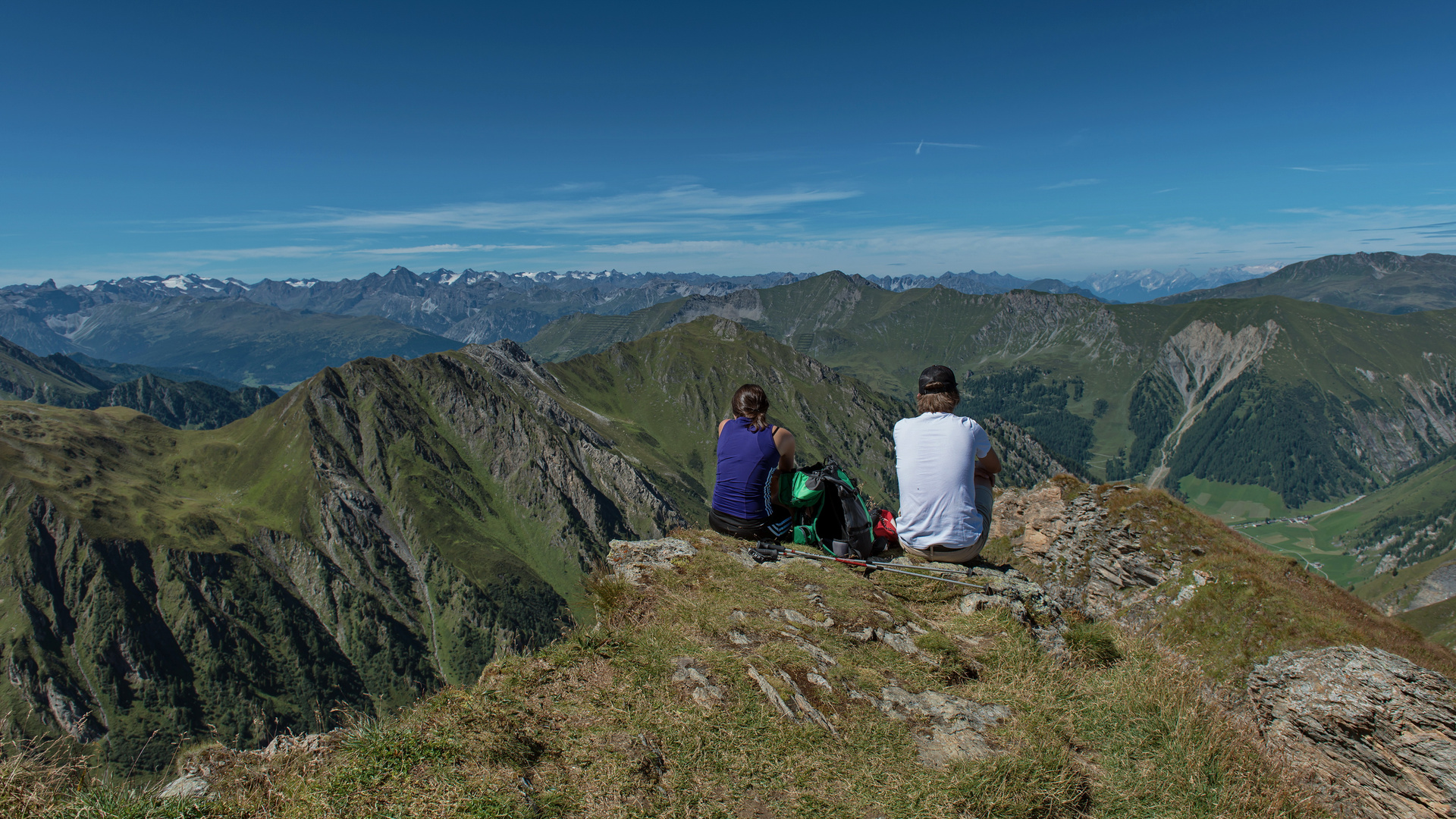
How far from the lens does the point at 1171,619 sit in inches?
762

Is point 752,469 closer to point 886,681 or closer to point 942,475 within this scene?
point 942,475

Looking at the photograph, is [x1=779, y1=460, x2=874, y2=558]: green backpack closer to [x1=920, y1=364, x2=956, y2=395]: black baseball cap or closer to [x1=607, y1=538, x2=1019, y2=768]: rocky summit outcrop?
[x1=607, y1=538, x2=1019, y2=768]: rocky summit outcrop

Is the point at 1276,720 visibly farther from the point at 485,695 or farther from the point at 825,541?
the point at 485,695

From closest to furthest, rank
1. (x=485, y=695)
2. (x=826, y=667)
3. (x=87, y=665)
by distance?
(x=485, y=695) → (x=826, y=667) → (x=87, y=665)

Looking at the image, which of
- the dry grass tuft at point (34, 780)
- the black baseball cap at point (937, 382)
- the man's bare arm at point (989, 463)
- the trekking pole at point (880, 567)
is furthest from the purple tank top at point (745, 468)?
the dry grass tuft at point (34, 780)

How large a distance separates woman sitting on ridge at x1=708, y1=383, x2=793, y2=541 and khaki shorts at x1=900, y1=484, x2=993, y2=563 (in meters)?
3.12

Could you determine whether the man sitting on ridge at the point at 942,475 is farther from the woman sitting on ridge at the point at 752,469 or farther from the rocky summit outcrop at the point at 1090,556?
the rocky summit outcrop at the point at 1090,556

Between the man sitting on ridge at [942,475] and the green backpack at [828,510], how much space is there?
40.9 inches

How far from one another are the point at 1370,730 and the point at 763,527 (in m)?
12.5

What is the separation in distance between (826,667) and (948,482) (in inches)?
183

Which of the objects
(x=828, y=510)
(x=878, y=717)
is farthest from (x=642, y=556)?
(x=878, y=717)

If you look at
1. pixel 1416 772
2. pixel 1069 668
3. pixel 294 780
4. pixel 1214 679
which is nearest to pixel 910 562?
pixel 1069 668

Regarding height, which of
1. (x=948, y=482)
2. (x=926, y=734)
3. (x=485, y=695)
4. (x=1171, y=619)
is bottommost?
(x=1171, y=619)

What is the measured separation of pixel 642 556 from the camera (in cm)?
1565
